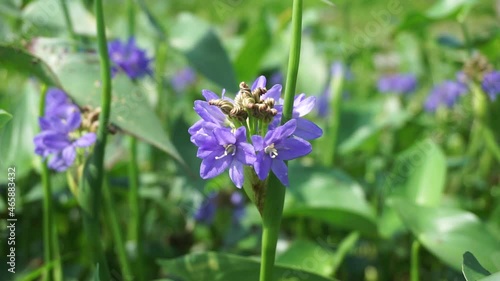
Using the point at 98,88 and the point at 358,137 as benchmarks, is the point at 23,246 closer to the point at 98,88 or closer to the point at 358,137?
the point at 98,88

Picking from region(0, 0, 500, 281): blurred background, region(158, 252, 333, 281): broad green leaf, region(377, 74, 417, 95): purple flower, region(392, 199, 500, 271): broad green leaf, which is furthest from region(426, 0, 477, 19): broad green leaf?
region(158, 252, 333, 281): broad green leaf

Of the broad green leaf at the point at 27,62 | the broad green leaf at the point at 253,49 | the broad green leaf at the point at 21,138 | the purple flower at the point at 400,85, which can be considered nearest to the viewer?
the broad green leaf at the point at 27,62

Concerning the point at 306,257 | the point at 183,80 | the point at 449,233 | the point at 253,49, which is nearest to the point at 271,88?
the point at 449,233

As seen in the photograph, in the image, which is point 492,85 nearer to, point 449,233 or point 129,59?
point 449,233

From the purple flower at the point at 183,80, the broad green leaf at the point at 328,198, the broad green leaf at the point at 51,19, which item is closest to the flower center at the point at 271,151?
the broad green leaf at the point at 328,198

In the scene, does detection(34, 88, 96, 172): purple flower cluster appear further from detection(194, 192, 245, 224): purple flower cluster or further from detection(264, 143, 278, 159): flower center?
detection(194, 192, 245, 224): purple flower cluster

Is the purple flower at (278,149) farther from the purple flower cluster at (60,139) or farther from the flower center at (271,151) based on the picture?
the purple flower cluster at (60,139)
